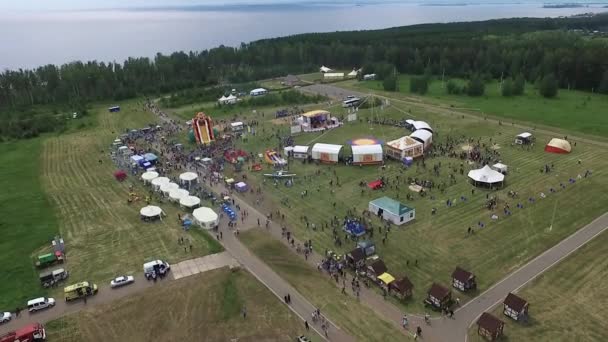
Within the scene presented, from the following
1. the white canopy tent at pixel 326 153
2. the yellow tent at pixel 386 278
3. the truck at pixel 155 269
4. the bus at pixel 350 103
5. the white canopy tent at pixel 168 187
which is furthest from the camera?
the bus at pixel 350 103

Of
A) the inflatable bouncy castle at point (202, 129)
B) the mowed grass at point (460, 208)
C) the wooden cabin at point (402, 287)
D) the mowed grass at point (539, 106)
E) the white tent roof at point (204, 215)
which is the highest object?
the inflatable bouncy castle at point (202, 129)

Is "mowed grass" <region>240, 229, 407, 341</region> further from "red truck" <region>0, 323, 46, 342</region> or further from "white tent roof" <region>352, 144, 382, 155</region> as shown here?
"white tent roof" <region>352, 144, 382, 155</region>

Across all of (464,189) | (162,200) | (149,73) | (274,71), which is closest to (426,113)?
(464,189)

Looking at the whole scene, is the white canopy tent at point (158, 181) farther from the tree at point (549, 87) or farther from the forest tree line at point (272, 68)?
the tree at point (549, 87)

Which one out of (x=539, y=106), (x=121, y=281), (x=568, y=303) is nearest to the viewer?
(x=568, y=303)

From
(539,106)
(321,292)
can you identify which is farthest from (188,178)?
(539,106)

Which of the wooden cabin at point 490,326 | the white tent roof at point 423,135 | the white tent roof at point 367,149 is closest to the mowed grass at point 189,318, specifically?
the wooden cabin at point 490,326

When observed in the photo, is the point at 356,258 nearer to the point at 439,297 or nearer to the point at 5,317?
the point at 439,297
